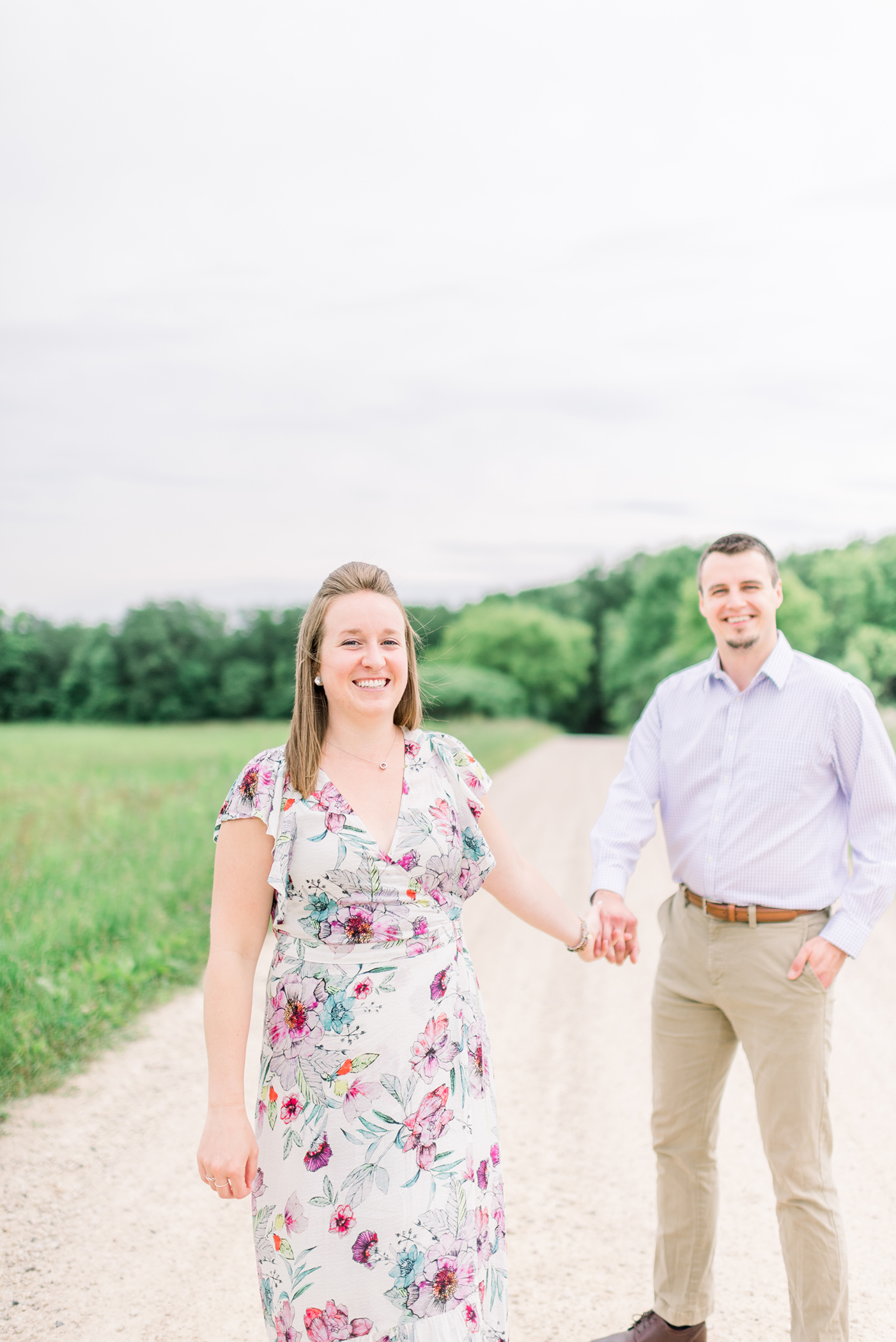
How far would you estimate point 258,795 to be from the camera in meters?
2.35

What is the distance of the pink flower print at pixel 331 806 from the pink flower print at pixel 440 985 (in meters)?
0.39

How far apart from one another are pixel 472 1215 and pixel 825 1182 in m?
1.08

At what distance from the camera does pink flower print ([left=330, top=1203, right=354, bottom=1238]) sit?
2.16m

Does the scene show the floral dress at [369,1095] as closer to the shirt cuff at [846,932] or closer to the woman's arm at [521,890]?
the woman's arm at [521,890]

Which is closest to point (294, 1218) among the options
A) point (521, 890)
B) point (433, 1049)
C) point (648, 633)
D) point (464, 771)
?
point (433, 1049)

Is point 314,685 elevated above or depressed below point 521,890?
above

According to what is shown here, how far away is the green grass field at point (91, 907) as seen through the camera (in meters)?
5.24

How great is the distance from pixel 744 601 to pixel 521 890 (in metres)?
1.09

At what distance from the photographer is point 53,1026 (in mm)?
5223

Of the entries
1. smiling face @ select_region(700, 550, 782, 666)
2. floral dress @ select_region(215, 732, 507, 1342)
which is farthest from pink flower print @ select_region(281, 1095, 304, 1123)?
smiling face @ select_region(700, 550, 782, 666)

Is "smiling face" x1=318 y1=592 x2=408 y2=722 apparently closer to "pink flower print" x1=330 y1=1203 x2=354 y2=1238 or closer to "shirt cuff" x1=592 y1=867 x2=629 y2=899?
"pink flower print" x1=330 y1=1203 x2=354 y2=1238

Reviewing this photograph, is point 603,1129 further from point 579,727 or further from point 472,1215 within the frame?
point 579,727

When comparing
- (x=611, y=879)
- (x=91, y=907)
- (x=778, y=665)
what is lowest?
(x=91, y=907)

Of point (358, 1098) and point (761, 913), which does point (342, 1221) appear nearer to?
point (358, 1098)
